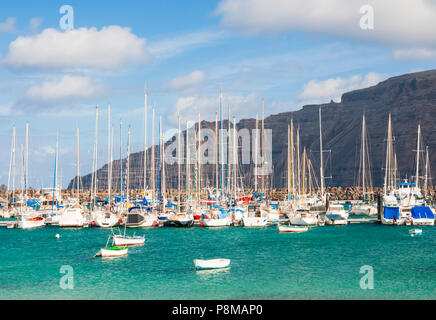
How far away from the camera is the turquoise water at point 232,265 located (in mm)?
32375

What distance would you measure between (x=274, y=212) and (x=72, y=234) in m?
29.0

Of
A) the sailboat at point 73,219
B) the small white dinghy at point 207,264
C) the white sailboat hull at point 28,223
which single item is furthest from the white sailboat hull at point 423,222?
the white sailboat hull at point 28,223

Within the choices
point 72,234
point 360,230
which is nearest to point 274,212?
point 360,230

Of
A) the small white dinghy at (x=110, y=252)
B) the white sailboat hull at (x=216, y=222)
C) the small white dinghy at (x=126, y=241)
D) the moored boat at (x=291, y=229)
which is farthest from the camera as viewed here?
the white sailboat hull at (x=216, y=222)

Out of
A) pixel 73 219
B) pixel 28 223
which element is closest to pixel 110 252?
pixel 73 219

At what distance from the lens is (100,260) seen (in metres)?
44.2

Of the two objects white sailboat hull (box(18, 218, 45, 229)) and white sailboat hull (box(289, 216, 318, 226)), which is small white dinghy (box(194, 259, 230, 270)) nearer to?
white sailboat hull (box(289, 216, 318, 226))

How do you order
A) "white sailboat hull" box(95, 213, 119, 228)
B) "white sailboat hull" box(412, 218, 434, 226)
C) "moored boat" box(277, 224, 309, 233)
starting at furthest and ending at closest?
"white sailboat hull" box(412, 218, 434, 226), "white sailboat hull" box(95, 213, 119, 228), "moored boat" box(277, 224, 309, 233)

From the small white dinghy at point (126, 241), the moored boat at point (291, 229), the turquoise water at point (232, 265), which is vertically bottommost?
the turquoise water at point (232, 265)

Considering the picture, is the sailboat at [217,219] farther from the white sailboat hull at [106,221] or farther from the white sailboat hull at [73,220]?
the white sailboat hull at [73,220]

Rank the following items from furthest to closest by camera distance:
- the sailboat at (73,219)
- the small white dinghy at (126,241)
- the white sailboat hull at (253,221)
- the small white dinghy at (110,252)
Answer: the sailboat at (73,219), the white sailboat hull at (253,221), the small white dinghy at (126,241), the small white dinghy at (110,252)

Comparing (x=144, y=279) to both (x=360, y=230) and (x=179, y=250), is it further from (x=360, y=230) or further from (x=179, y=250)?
(x=360, y=230)

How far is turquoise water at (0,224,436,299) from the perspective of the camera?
106 feet

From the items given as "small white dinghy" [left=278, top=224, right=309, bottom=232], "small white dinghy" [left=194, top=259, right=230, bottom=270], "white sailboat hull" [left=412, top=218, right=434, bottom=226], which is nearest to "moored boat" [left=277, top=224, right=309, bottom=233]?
"small white dinghy" [left=278, top=224, right=309, bottom=232]
